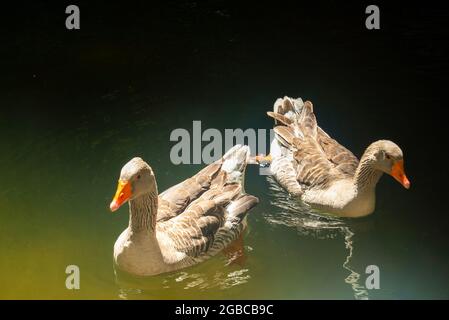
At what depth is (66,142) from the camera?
228 inches

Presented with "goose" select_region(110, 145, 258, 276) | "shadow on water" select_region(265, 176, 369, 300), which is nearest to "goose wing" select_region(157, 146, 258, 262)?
"goose" select_region(110, 145, 258, 276)

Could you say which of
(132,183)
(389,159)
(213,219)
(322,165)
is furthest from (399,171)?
(132,183)

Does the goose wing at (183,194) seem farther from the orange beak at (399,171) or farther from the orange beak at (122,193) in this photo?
the orange beak at (399,171)

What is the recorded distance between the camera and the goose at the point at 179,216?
3.99 meters

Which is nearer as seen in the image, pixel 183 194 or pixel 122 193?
pixel 122 193

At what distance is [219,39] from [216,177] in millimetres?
3059

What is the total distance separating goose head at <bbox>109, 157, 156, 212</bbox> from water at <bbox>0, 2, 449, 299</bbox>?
24.1 inches

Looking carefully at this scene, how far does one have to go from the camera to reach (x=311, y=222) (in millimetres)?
4895

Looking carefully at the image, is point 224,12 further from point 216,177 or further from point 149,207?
point 149,207

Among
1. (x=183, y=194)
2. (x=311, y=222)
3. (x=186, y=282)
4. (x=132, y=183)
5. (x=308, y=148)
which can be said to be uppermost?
(x=308, y=148)

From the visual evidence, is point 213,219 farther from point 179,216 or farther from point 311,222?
point 311,222

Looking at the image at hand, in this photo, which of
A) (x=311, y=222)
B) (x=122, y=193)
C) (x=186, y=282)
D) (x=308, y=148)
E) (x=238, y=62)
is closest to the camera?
(x=122, y=193)

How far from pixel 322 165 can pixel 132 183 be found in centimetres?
170

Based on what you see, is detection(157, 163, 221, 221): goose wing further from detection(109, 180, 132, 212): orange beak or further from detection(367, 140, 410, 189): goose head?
detection(367, 140, 410, 189): goose head
